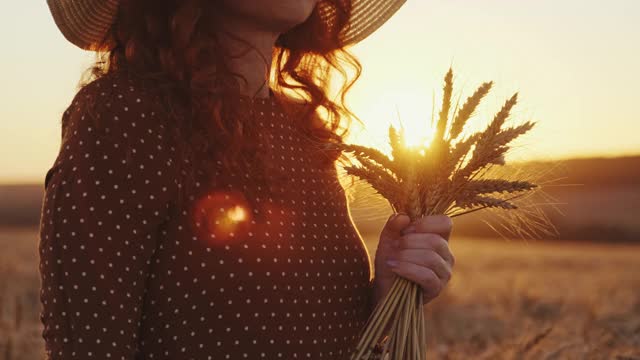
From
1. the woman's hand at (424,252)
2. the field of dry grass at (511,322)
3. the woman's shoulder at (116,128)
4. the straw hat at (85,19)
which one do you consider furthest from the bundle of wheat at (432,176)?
the field of dry grass at (511,322)

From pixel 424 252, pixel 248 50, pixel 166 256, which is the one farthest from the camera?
pixel 248 50

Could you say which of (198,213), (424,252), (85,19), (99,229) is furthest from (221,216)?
(85,19)

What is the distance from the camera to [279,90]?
2.71m

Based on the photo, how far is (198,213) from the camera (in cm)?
201

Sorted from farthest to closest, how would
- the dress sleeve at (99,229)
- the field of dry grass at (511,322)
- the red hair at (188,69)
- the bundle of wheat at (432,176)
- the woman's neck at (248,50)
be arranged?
the field of dry grass at (511,322) → the woman's neck at (248,50) → the red hair at (188,69) → the bundle of wheat at (432,176) → the dress sleeve at (99,229)

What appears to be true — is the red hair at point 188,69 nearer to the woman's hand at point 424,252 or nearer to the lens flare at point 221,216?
the lens flare at point 221,216

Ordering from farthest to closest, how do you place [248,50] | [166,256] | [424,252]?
[248,50], [424,252], [166,256]

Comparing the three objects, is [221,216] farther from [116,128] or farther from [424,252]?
[424,252]

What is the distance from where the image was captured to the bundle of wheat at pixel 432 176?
77.0 inches

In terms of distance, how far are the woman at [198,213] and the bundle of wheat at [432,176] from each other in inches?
3.2

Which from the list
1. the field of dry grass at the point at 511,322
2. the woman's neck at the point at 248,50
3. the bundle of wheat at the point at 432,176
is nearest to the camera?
the bundle of wheat at the point at 432,176

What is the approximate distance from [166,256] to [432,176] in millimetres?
602

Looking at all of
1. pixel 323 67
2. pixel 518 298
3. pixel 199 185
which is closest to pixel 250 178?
pixel 199 185

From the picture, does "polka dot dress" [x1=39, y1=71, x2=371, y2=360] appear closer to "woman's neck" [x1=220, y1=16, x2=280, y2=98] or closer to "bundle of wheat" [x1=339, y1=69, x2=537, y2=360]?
"woman's neck" [x1=220, y1=16, x2=280, y2=98]
